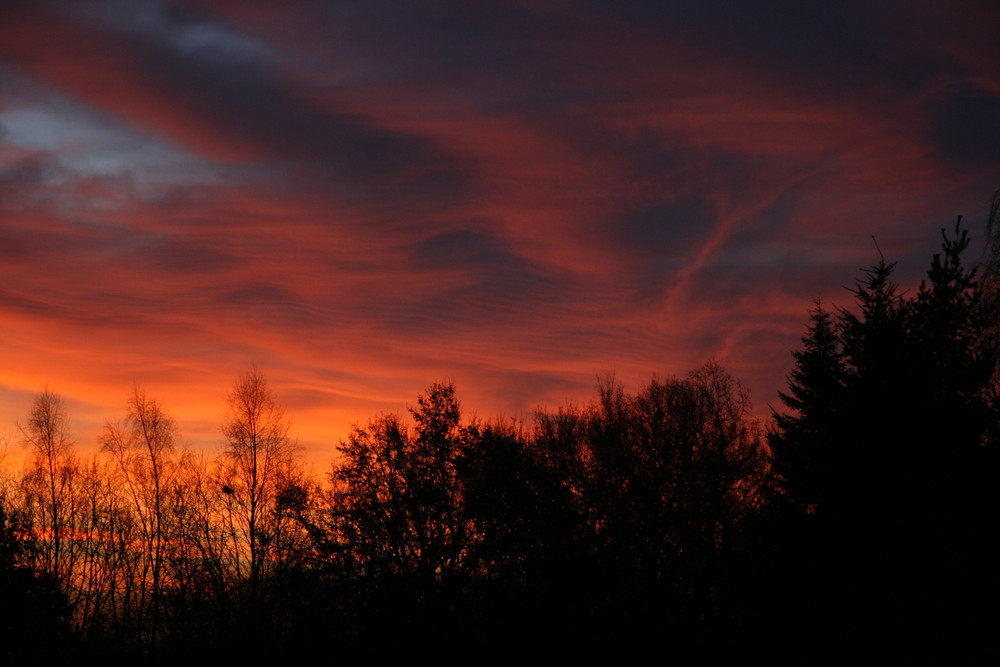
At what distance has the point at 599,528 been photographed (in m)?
50.3

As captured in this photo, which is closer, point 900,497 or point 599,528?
point 900,497

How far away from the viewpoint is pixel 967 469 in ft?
55.8

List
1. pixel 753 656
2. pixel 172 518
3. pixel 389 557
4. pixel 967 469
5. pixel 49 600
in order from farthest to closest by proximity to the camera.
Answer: pixel 172 518, pixel 389 557, pixel 49 600, pixel 753 656, pixel 967 469

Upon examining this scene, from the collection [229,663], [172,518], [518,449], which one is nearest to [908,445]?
[518,449]

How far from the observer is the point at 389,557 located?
49188 mm

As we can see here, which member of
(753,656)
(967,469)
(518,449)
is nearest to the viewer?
(967,469)

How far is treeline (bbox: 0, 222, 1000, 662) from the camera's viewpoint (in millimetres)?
17688

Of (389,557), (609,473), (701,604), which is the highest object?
(609,473)

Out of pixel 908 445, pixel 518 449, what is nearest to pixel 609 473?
pixel 518 449

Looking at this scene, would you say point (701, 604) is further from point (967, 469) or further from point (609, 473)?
point (967, 469)

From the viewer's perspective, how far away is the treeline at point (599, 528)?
17.7 metres

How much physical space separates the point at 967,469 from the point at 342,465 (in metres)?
40.7

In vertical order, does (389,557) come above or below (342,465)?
below

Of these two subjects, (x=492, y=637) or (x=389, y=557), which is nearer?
(x=492, y=637)
